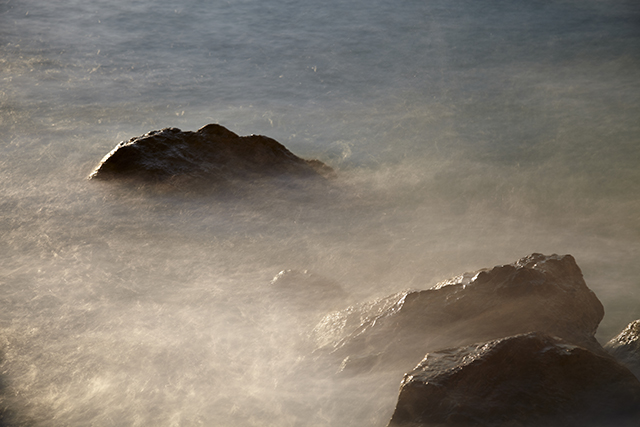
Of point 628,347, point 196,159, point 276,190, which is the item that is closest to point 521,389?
point 628,347

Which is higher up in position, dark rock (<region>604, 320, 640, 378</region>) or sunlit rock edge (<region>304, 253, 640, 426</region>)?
sunlit rock edge (<region>304, 253, 640, 426</region>)

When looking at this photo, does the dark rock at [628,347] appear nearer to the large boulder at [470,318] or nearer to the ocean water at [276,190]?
the large boulder at [470,318]

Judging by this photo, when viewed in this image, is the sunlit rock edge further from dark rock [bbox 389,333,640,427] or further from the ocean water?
the ocean water

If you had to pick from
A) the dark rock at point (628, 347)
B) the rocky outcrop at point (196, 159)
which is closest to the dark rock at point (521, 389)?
the dark rock at point (628, 347)

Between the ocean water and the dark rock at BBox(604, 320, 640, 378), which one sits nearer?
the dark rock at BBox(604, 320, 640, 378)

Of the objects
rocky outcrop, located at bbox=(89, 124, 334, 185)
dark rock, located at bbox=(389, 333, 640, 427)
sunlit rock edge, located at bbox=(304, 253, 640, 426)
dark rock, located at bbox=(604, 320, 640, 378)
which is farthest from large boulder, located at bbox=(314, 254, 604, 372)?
rocky outcrop, located at bbox=(89, 124, 334, 185)

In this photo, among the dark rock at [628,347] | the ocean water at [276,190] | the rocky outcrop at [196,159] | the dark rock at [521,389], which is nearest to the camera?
the dark rock at [521,389]

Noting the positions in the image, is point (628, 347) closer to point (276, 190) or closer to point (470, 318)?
point (470, 318)

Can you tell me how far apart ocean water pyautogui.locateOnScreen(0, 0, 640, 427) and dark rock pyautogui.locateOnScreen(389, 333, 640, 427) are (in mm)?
309

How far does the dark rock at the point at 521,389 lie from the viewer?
208cm

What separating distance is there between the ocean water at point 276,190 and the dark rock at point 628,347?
35 cm

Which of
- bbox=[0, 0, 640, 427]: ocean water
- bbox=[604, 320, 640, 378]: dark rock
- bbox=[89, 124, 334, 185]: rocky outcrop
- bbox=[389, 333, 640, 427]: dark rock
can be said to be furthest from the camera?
bbox=[89, 124, 334, 185]: rocky outcrop

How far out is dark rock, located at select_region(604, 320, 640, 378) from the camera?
246 centimetres

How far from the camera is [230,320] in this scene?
3.06 metres
